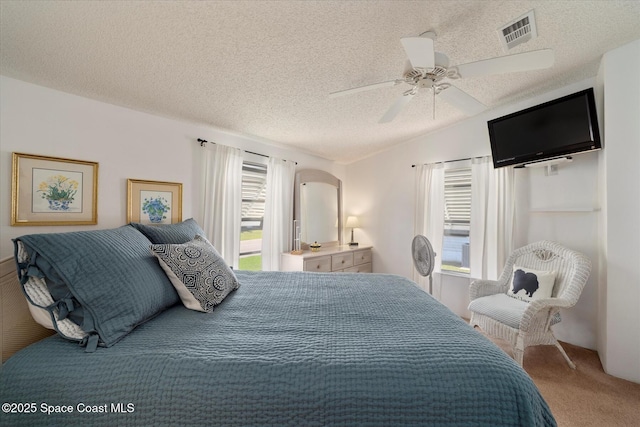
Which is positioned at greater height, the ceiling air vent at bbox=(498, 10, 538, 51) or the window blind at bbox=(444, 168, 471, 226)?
the ceiling air vent at bbox=(498, 10, 538, 51)

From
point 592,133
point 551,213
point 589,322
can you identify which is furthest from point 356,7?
point 589,322

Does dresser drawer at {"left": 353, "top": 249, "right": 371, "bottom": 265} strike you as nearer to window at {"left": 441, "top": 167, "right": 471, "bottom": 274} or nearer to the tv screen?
window at {"left": 441, "top": 167, "right": 471, "bottom": 274}

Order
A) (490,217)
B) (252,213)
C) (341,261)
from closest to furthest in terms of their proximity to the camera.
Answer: (490,217), (252,213), (341,261)

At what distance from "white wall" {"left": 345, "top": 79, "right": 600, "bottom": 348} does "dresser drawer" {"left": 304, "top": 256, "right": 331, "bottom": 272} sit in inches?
45.8

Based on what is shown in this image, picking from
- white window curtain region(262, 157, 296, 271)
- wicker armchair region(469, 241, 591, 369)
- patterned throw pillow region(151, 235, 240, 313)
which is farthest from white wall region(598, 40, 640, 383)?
white window curtain region(262, 157, 296, 271)

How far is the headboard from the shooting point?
43.8 inches

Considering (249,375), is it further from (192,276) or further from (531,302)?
(531,302)

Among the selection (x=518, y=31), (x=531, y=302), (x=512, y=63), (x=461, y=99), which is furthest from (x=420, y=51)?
(x=531, y=302)

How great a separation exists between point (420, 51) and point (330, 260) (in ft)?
8.92

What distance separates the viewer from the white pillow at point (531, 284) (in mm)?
2283

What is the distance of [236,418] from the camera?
0.81 m

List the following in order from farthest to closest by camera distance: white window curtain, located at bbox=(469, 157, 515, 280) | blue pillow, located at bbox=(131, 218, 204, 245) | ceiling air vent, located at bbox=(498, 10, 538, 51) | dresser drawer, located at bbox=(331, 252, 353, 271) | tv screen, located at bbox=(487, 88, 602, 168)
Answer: dresser drawer, located at bbox=(331, 252, 353, 271), white window curtain, located at bbox=(469, 157, 515, 280), tv screen, located at bbox=(487, 88, 602, 168), blue pillow, located at bbox=(131, 218, 204, 245), ceiling air vent, located at bbox=(498, 10, 538, 51)

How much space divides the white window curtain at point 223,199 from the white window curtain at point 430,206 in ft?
8.04

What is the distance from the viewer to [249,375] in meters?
0.86
